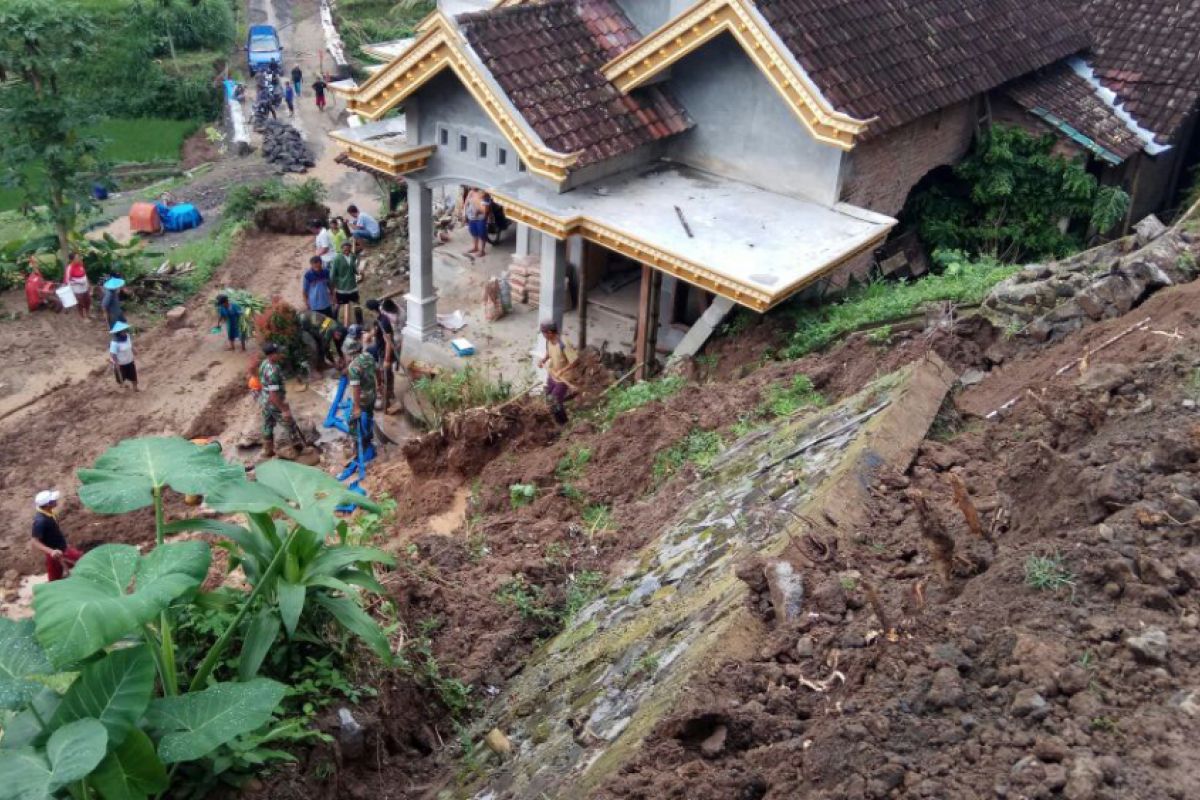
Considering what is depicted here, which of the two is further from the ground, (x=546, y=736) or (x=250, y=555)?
(x=250, y=555)

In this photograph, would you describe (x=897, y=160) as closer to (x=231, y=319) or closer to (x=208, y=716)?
(x=231, y=319)

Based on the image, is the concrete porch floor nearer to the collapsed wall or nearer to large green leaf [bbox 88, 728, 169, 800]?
the collapsed wall

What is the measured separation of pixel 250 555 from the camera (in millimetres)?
5703

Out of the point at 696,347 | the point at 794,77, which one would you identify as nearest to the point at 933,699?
the point at 696,347

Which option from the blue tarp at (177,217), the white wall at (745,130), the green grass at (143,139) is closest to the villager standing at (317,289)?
the white wall at (745,130)

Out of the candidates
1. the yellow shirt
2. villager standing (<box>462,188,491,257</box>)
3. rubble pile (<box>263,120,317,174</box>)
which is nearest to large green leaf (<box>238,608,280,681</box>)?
the yellow shirt

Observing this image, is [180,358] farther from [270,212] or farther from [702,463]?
[702,463]

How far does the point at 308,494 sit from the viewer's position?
5543mm

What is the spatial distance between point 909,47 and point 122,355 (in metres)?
11.0

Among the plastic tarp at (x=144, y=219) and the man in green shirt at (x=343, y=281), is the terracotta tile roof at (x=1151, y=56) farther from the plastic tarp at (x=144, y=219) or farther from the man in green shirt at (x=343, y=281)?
the plastic tarp at (x=144, y=219)

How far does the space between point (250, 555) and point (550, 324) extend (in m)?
7.12

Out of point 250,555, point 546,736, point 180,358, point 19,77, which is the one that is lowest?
point 180,358

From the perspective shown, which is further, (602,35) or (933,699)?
(602,35)

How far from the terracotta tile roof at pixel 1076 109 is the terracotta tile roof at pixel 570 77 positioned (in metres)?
5.34
